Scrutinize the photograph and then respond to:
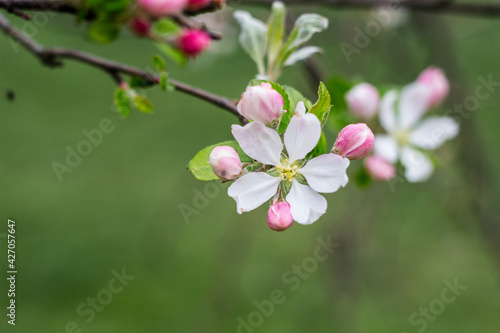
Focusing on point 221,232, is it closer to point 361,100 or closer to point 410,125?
point 410,125

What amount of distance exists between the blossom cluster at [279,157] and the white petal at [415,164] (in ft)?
1.35

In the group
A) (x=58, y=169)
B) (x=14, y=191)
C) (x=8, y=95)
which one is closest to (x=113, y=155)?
(x=58, y=169)

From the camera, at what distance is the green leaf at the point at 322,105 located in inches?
23.0

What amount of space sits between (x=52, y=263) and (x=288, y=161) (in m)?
2.51

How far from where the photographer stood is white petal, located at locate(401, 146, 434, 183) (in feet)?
3.22

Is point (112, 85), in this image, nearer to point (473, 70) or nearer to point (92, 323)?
point (92, 323)

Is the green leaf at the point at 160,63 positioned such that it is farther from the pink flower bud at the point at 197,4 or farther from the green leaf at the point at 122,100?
the pink flower bud at the point at 197,4

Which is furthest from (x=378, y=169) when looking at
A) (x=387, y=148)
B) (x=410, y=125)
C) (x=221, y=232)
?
(x=221, y=232)

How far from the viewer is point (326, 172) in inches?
23.0
